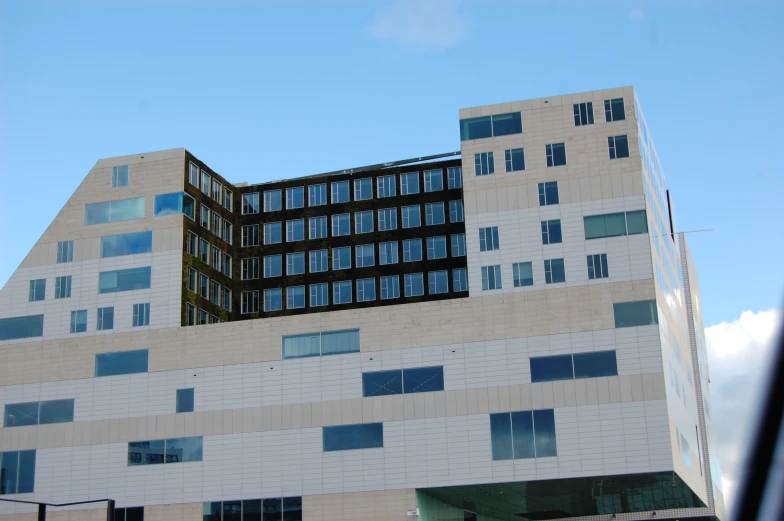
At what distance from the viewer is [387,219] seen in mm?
104375

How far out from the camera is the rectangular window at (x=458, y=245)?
333ft

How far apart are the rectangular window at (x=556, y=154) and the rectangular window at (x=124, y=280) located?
36.5m

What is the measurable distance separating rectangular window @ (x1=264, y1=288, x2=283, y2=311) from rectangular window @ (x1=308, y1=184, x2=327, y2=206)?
10.5 m

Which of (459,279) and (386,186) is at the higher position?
(386,186)

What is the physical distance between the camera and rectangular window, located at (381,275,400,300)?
336 ft

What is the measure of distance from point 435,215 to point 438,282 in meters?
7.31

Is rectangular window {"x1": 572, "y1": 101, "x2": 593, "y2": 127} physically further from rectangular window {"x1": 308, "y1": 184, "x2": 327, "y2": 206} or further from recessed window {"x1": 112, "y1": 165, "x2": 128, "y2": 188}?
recessed window {"x1": 112, "y1": 165, "x2": 128, "y2": 188}

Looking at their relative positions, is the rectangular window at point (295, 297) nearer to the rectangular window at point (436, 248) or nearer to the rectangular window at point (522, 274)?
the rectangular window at point (436, 248)

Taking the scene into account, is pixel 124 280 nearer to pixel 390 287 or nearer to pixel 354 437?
pixel 354 437

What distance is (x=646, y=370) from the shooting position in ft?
237

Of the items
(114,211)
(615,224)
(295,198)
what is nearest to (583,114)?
(615,224)

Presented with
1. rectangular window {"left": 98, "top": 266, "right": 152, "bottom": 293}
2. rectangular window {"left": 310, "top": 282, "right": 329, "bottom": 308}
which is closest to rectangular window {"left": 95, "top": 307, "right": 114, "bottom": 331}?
rectangular window {"left": 98, "top": 266, "right": 152, "bottom": 293}

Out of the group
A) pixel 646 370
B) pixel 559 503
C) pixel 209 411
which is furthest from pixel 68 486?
pixel 646 370

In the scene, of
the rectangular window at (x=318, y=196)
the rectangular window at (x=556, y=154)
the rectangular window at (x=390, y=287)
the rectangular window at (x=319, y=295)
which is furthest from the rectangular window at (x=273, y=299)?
the rectangular window at (x=556, y=154)
